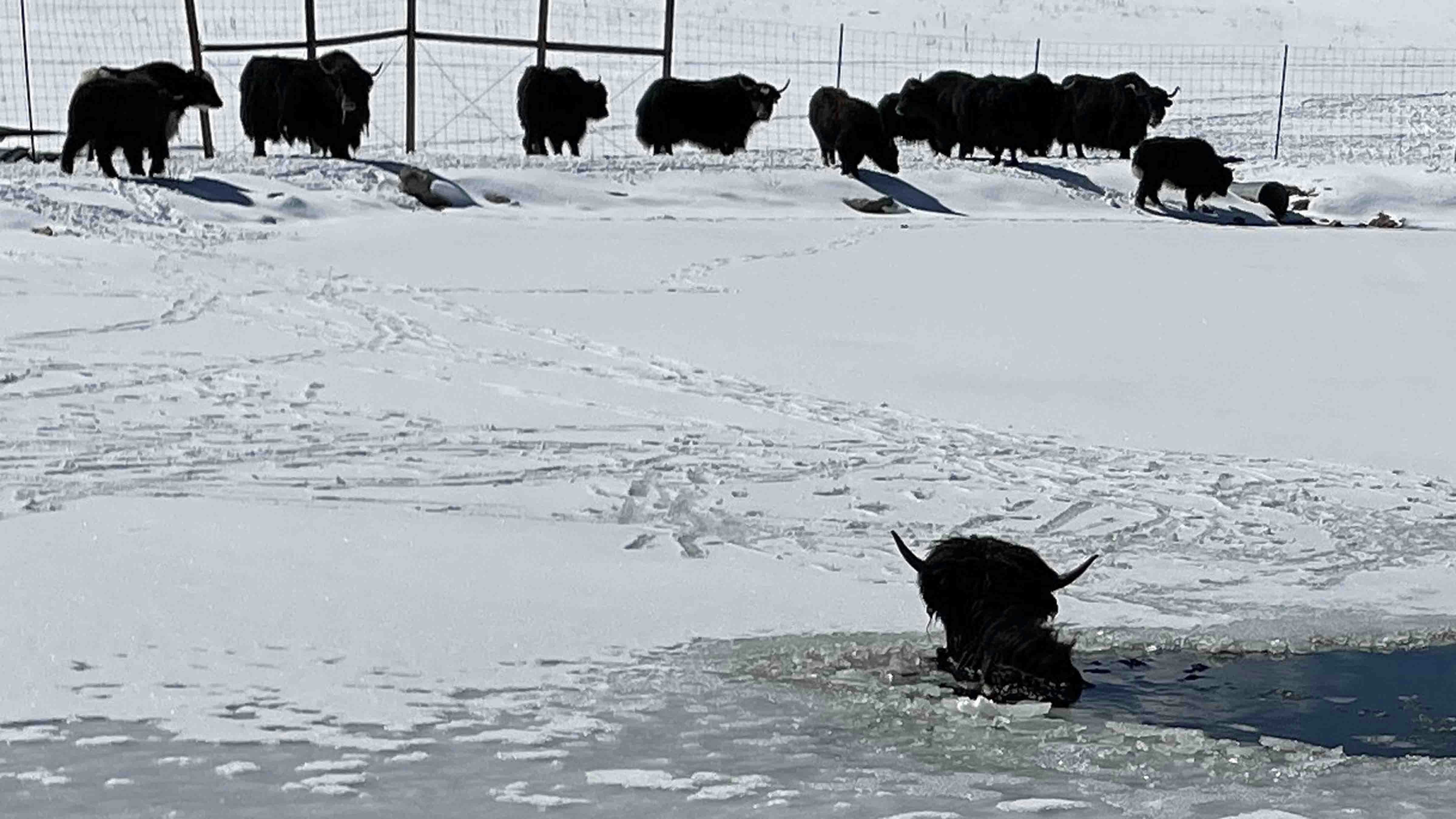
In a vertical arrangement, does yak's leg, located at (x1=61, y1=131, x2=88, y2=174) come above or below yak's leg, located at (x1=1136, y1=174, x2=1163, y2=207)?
above

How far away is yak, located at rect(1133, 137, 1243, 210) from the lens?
16734mm

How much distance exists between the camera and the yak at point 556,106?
1831 cm

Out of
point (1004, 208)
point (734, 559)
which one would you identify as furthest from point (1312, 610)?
point (1004, 208)

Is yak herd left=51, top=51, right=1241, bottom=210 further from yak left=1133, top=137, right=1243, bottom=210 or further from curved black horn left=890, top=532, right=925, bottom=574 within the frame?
curved black horn left=890, top=532, right=925, bottom=574

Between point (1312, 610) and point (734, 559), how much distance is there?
1.64 m

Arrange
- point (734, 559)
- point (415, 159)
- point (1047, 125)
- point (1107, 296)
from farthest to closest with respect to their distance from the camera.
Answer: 1. point (1047, 125)
2. point (415, 159)
3. point (1107, 296)
4. point (734, 559)

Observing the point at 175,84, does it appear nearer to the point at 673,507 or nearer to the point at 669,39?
the point at 669,39

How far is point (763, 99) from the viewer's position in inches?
752

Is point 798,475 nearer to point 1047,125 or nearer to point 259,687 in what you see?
point 259,687

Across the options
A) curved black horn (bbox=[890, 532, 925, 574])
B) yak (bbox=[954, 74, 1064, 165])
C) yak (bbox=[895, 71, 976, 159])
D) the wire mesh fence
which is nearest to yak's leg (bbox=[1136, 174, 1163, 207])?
yak (bbox=[954, 74, 1064, 165])

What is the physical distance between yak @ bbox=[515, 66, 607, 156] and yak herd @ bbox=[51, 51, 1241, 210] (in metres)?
0.02

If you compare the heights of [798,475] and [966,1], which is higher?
[966,1]

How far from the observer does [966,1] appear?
138 ft

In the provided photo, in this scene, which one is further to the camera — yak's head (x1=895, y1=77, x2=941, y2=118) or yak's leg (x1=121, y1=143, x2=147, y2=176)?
yak's head (x1=895, y1=77, x2=941, y2=118)
